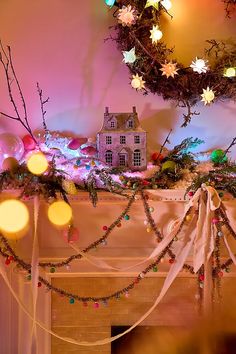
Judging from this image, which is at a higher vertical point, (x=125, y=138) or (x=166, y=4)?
(x=166, y=4)

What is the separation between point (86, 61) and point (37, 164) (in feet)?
2.15

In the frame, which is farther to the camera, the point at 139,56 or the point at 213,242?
the point at 139,56

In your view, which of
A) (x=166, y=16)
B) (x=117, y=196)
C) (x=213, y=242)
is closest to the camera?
(x=213, y=242)

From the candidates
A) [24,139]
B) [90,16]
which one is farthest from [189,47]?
[24,139]

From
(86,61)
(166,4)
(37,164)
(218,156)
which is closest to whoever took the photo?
(37,164)

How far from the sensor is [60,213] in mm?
2174

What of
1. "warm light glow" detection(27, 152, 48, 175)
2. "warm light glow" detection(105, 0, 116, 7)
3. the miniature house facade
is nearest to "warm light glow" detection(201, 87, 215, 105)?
the miniature house facade

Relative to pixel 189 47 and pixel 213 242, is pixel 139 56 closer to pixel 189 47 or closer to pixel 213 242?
pixel 189 47

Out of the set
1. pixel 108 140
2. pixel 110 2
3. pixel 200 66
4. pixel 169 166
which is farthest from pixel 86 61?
pixel 169 166

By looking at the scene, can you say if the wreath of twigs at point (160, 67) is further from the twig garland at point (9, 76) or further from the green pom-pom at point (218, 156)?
the twig garland at point (9, 76)

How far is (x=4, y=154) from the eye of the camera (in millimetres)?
2180

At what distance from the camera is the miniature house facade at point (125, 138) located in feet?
7.31

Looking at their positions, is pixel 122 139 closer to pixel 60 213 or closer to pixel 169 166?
pixel 169 166

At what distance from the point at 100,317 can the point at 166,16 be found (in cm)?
158
